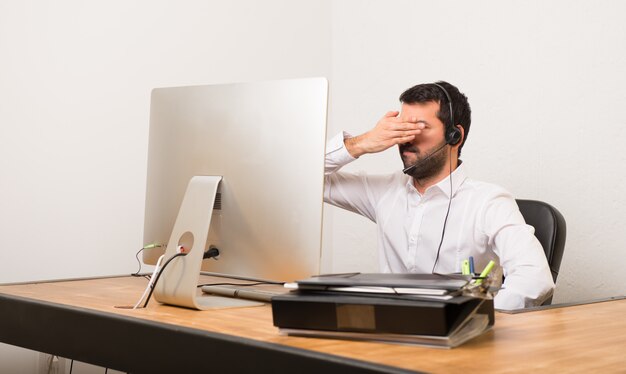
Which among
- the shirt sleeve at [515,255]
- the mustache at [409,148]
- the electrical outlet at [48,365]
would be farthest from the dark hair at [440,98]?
the electrical outlet at [48,365]

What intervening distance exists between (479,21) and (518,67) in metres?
0.28

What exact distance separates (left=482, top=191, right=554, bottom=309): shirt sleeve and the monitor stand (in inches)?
25.4

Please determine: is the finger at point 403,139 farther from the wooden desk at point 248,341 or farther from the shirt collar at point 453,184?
the wooden desk at point 248,341

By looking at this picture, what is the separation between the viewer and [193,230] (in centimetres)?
148

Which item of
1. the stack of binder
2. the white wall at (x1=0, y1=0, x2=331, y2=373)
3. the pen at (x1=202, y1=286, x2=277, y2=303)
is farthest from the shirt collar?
the white wall at (x1=0, y1=0, x2=331, y2=373)

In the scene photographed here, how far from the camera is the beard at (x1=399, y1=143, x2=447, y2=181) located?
2.12 m

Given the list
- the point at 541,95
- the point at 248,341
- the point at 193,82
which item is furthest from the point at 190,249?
the point at 541,95

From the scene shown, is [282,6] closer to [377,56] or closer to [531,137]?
[377,56]

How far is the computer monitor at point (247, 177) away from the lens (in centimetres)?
141

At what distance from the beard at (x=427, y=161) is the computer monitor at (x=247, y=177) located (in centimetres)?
76

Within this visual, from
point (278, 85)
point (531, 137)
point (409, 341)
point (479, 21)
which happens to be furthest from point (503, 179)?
point (409, 341)

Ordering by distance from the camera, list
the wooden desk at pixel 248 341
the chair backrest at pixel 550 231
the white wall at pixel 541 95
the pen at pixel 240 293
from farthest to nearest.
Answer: the white wall at pixel 541 95 < the chair backrest at pixel 550 231 < the pen at pixel 240 293 < the wooden desk at pixel 248 341

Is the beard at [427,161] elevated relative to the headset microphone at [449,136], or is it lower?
lower

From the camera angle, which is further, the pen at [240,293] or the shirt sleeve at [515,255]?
the shirt sleeve at [515,255]
